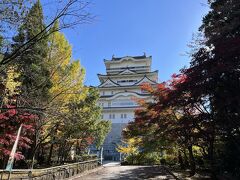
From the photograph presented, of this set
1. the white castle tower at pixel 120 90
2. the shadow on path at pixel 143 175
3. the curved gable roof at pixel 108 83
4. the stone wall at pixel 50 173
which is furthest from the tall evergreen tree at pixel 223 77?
the curved gable roof at pixel 108 83

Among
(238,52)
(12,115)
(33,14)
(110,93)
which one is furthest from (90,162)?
(110,93)

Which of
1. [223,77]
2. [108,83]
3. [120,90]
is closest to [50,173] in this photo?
[223,77]

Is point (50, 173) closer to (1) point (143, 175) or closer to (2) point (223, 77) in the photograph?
(1) point (143, 175)

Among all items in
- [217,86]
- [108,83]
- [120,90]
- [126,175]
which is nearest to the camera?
[217,86]

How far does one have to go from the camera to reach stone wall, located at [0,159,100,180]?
34.3ft

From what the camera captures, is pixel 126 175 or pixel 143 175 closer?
pixel 126 175

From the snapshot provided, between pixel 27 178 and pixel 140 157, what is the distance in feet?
75.9

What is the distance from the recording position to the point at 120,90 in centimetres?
5391

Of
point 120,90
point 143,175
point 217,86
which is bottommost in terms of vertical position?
point 143,175

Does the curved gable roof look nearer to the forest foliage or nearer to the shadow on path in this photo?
the shadow on path

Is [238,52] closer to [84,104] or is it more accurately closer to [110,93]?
[84,104]

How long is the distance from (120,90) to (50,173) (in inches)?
1667

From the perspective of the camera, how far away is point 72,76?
1659 centimetres

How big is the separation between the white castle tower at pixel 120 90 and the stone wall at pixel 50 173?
82.7 ft
